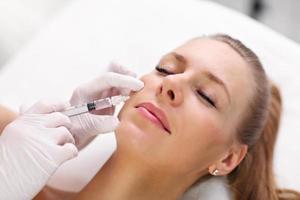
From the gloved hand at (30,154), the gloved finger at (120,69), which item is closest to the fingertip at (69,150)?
the gloved hand at (30,154)

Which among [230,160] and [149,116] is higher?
[149,116]

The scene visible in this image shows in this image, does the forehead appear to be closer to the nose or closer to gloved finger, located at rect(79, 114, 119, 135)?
the nose

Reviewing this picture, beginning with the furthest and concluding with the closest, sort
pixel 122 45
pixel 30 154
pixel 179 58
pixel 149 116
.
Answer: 1. pixel 122 45
2. pixel 179 58
3. pixel 149 116
4. pixel 30 154

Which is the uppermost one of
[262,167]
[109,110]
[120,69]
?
[120,69]

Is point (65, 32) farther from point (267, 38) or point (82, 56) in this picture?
point (267, 38)

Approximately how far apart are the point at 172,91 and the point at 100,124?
0.67 ft

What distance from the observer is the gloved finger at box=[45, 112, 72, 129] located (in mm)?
1277

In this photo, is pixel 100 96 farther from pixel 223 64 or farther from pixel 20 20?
pixel 20 20

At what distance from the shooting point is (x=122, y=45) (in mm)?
2004

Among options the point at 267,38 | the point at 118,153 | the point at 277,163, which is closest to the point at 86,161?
the point at 118,153

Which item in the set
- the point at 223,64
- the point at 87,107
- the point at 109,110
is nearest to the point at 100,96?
the point at 109,110

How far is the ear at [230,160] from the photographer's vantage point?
1.45m

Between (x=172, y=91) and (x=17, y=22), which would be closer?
(x=172, y=91)

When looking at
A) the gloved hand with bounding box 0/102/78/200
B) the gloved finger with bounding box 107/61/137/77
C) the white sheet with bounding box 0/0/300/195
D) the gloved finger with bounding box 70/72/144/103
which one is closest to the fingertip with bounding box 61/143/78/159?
A: the gloved hand with bounding box 0/102/78/200
